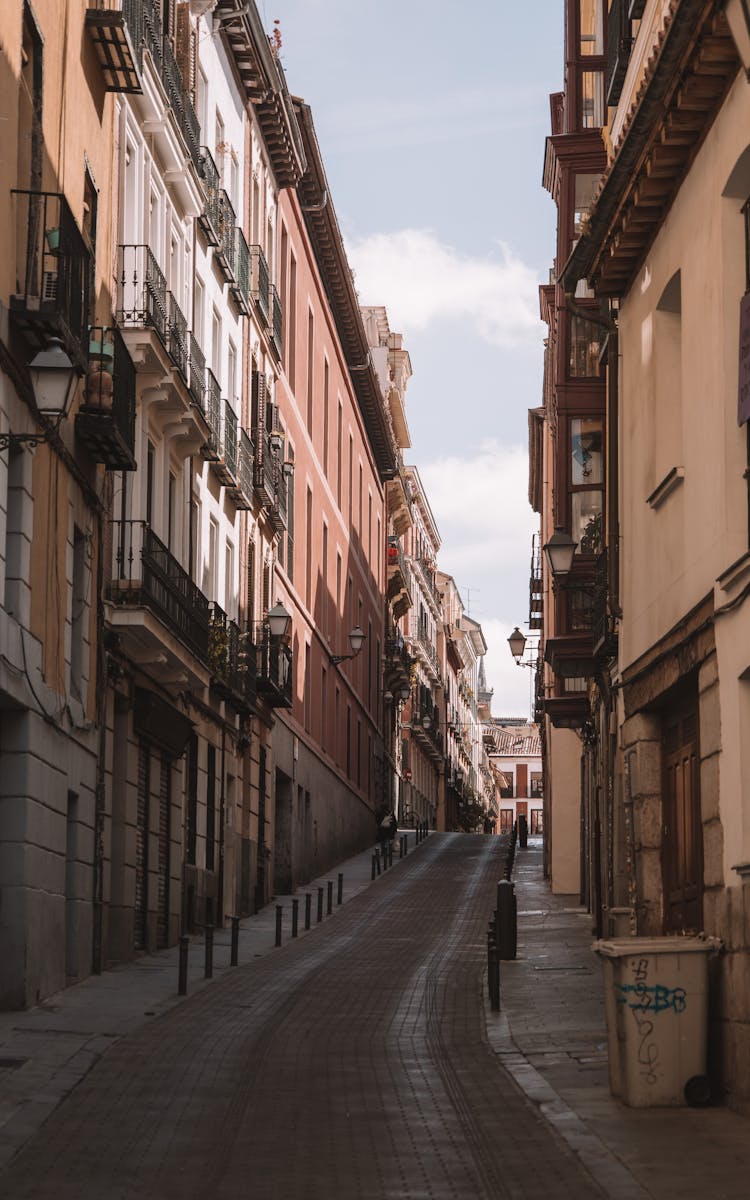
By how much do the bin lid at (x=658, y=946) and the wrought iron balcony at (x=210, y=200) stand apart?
20420 mm

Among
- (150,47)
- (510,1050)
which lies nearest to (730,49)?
(510,1050)

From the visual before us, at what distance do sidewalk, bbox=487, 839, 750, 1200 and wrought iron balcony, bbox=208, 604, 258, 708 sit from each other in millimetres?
9011

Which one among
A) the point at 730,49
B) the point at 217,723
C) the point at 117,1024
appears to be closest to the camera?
the point at 730,49

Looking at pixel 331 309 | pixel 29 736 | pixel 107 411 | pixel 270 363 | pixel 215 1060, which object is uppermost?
pixel 331 309

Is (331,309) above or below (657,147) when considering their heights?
above

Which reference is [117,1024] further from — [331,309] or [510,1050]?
[331,309]

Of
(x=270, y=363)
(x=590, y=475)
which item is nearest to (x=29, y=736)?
(x=590, y=475)

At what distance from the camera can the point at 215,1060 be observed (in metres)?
14.9

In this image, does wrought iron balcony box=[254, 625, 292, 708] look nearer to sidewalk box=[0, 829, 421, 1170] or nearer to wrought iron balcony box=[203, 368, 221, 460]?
wrought iron balcony box=[203, 368, 221, 460]

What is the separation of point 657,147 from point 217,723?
19551mm

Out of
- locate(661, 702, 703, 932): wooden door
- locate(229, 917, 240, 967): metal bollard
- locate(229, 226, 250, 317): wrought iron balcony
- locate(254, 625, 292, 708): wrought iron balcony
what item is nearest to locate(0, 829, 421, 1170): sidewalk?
locate(229, 917, 240, 967): metal bollard

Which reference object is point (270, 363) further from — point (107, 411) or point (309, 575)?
point (107, 411)

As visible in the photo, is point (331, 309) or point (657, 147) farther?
point (331, 309)

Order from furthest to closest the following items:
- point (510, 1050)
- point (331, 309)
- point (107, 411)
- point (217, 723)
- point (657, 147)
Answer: point (331, 309), point (217, 723), point (107, 411), point (510, 1050), point (657, 147)
